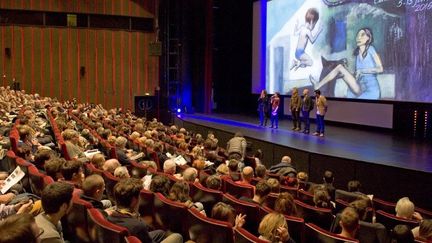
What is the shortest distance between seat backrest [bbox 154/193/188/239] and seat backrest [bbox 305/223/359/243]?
0.88 meters

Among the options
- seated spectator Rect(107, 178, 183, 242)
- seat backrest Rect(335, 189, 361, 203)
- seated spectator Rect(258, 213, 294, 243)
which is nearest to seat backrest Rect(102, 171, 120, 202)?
seated spectator Rect(107, 178, 183, 242)

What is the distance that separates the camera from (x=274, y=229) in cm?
291

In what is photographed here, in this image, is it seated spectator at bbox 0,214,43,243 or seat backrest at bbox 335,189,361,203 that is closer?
seated spectator at bbox 0,214,43,243

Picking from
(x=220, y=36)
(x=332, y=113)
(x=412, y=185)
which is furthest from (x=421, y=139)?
(x=220, y=36)

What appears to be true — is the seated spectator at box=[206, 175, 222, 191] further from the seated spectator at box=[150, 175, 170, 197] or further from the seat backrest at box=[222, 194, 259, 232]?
the seated spectator at box=[150, 175, 170, 197]

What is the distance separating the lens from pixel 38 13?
695 inches

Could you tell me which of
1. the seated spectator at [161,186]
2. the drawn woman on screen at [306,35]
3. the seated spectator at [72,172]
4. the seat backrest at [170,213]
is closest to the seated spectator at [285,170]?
the seated spectator at [161,186]

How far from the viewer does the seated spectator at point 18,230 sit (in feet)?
5.25

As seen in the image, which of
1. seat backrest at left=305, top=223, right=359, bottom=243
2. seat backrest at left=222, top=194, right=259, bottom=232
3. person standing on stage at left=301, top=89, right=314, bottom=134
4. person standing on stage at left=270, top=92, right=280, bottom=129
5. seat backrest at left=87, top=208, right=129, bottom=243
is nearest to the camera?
seat backrest at left=87, top=208, right=129, bottom=243

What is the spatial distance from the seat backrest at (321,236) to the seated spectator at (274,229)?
15.3 inches

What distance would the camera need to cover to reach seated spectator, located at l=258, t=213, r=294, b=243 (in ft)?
9.52

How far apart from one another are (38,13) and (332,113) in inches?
447

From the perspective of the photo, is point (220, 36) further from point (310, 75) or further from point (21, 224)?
point (21, 224)

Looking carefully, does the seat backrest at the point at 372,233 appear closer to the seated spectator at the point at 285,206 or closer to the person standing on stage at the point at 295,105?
the seated spectator at the point at 285,206
